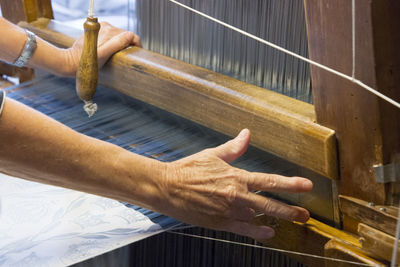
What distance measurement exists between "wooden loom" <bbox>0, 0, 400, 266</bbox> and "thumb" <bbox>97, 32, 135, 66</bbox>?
1.22 ft

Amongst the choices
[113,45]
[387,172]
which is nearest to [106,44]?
[113,45]

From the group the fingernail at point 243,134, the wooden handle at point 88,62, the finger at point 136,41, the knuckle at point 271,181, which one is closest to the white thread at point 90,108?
the wooden handle at point 88,62

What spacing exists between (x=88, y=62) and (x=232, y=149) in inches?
16.8

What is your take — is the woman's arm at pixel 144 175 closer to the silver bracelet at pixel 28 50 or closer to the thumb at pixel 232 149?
the thumb at pixel 232 149

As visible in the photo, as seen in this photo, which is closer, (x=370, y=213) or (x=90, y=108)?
(x=370, y=213)

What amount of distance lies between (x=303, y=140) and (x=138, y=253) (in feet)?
1.15

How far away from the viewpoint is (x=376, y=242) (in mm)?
931

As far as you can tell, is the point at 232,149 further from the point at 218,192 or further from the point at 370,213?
the point at 370,213

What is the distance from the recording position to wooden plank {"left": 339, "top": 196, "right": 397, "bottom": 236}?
93 cm

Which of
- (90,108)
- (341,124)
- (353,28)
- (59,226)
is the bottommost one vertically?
(59,226)

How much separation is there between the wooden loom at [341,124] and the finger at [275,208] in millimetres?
42

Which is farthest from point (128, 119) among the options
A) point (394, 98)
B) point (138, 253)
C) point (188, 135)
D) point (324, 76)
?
point (394, 98)

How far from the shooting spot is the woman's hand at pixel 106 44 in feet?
4.84

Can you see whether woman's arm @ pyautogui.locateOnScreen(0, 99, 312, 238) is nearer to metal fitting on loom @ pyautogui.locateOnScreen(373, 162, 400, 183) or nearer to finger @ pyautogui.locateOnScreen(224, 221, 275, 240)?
finger @ pyautogui.locateOnScreen(224, 221, 275, 240)
